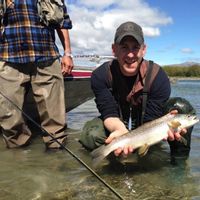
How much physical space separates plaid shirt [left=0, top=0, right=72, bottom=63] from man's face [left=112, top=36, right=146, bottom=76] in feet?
4.24

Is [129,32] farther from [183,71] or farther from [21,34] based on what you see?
[183,71]

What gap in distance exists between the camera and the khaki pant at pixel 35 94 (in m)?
5.14

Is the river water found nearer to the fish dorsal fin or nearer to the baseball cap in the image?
the fish dorsal fin

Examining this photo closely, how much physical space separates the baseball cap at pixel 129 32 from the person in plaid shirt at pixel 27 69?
136 centimetres

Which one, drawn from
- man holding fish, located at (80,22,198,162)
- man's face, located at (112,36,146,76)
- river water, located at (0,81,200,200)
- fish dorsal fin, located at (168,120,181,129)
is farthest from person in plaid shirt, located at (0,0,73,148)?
fish dorsal fin, located at (168,120,181,129)

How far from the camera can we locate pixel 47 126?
5.28m

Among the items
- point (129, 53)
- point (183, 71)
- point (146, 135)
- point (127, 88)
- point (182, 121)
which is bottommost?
point (183, 71)

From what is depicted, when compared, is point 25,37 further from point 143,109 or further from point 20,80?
point 143,109

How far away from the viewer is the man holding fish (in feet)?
13.6

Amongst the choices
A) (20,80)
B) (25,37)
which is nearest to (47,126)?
(20,80)

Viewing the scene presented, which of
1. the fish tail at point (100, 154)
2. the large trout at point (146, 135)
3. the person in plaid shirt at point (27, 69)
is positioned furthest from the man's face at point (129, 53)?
the person in plaid shirt at point (27, 69)

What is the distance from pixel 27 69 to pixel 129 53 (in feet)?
5.46

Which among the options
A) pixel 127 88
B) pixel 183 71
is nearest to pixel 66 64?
pixel 127 88

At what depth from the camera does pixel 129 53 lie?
13.5ft
